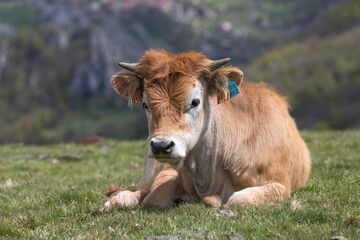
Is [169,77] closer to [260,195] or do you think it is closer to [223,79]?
[223,79]

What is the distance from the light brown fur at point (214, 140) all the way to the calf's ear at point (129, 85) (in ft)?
0.06

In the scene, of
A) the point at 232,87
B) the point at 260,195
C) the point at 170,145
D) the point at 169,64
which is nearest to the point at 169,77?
the point at 169,64

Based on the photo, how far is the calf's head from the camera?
7039 mm

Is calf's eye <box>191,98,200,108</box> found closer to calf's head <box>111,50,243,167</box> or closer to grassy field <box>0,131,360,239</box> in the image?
calf's head <box>111,50,243,167</box>

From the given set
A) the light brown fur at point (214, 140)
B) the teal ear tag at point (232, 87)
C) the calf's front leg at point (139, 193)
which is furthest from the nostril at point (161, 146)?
the teal ear tag at point (232, 87)

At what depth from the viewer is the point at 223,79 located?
7.91 metres

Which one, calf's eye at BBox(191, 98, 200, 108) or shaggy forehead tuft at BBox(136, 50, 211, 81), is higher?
shaggy forehead tuft at BBox(136, 50, 211, 81)

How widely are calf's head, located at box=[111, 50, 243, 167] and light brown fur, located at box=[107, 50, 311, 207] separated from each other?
16 millimetres

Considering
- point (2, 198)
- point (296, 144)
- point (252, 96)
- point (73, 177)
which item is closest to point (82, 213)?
point (2, 198)

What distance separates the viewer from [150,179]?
30.1 feet

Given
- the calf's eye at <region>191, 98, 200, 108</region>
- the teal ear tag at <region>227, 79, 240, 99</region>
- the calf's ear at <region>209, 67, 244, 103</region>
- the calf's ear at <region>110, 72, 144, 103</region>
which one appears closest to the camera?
the calf's eye at <region>191, 98, 200, 108</region>

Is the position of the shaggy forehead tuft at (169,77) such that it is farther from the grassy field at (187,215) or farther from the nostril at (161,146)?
the grassy field at (187,215)

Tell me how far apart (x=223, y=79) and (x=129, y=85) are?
1626mm

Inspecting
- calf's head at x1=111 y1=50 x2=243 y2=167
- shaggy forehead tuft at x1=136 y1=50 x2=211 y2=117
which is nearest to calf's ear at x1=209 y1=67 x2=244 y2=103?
calf's head at x1=111 y1=50 x2=243 y2=167
